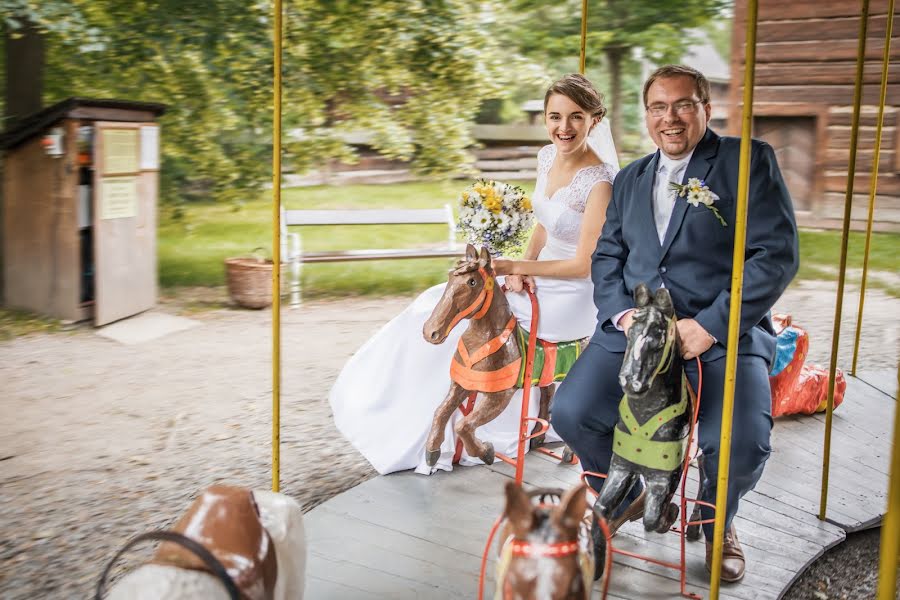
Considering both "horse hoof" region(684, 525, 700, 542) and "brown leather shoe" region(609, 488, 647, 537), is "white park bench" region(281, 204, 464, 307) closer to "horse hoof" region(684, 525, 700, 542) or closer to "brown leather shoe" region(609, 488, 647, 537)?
"horse hoof" region(684, 525, 700, 542)

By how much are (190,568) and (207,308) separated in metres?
6.39

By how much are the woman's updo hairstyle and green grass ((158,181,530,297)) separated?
559 centimetres

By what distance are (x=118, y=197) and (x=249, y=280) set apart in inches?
56.9

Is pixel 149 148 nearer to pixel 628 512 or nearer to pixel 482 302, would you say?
pixel 482 302

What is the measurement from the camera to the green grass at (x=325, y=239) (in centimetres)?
932

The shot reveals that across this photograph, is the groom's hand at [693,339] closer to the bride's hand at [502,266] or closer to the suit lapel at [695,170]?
the suit lapel at [695,170]

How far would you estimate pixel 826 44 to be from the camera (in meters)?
10.5

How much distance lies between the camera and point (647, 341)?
2.55 metres

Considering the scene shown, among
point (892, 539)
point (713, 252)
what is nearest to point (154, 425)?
point (713, 252)

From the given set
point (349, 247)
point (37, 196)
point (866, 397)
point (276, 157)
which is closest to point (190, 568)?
point (276, 157)

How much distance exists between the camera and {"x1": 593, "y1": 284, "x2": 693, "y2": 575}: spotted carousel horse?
2.59 m

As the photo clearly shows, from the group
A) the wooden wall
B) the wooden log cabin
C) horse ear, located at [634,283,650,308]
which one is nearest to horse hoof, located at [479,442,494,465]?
horse ear, located at [634,283,650,308]

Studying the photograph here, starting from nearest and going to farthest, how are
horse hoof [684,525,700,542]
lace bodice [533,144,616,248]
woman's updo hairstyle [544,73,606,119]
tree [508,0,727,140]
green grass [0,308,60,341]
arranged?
1. horse hoof [684,525,700,542]
2. woman's updo hairstyle [544,73,606,119]
3. lace bodice [533,144,616,248]
4. green grass [0,308,60,341]
5. tree [508,0,727,140]

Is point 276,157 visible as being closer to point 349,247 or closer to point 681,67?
point 681,67
